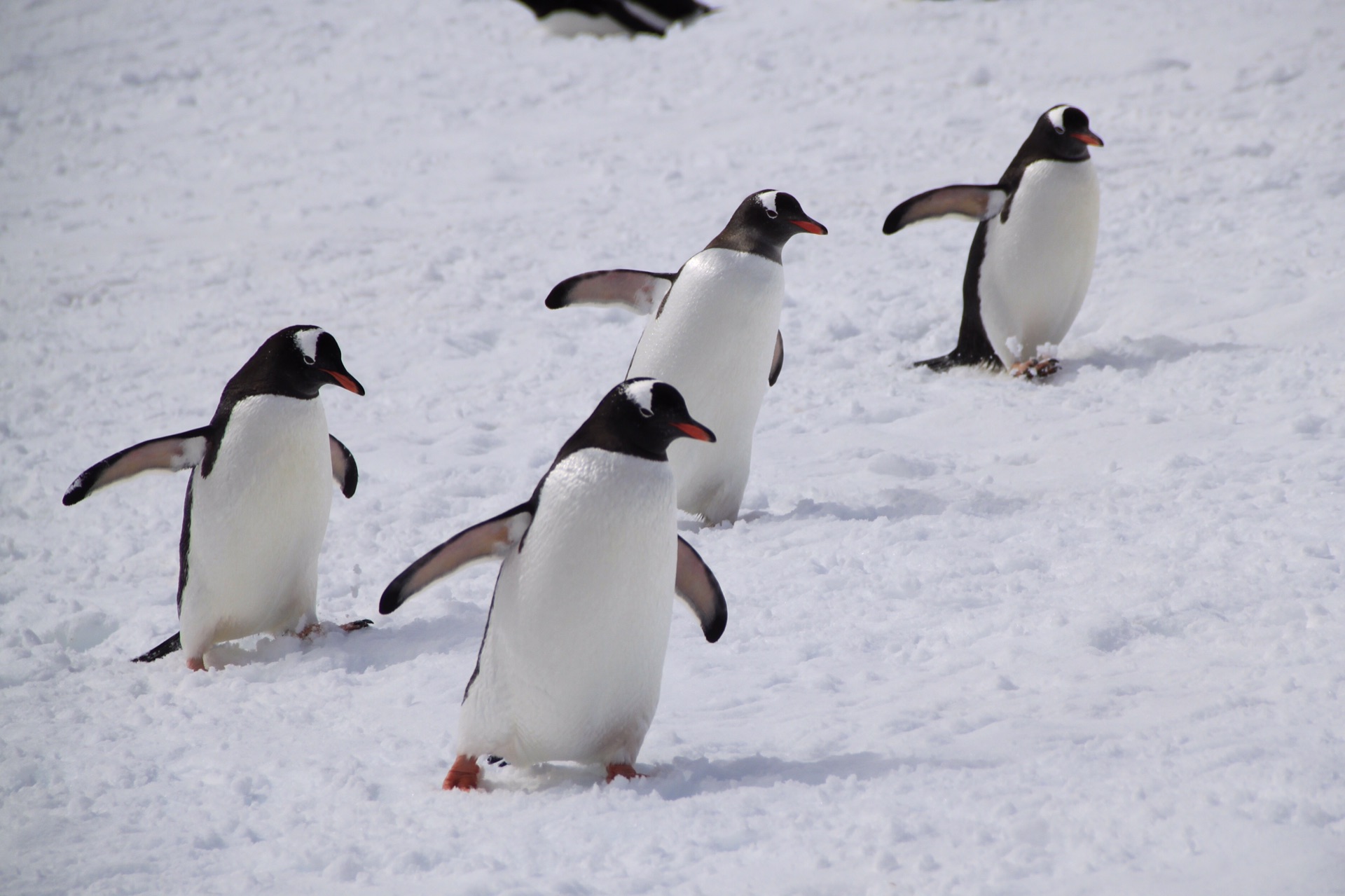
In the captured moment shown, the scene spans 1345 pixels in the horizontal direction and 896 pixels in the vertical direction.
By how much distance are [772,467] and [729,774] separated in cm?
219

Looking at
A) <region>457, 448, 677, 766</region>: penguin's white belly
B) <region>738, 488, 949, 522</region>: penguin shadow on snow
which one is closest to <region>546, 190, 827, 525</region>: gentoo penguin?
<region>738, 488, 949, 522</region>: penguin shadow on snow

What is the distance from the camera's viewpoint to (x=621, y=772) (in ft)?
7.91

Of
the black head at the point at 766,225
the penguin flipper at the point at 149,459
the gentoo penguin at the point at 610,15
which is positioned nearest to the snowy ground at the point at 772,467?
the penguin flipper at the point at 149,459

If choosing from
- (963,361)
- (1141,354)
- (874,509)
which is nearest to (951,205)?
(963,361)

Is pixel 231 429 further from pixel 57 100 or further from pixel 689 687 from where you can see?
pixel 57 100

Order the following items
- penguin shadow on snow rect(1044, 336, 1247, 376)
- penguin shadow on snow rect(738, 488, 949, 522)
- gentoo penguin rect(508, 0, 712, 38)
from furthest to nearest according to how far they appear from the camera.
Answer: gentoo penguin rect(508, 0, 712, 38), penguin shadow on snow rect(1044, 336, 1247, 376), penguin shadow on snow rect(738, 488, 949, 522)

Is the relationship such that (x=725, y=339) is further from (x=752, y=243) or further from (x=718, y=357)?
(x=752, y=243)

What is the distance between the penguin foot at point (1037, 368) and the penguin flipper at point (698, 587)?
273cm

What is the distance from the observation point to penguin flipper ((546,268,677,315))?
4.16 m

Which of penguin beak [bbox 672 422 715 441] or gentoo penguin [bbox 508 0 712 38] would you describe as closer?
penguin beak [bbox 672 422 715 441]

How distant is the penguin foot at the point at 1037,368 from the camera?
501cm

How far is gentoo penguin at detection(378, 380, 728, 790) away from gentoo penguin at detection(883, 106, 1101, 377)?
2.85 m

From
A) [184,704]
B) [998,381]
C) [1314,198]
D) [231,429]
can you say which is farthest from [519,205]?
[184,704]

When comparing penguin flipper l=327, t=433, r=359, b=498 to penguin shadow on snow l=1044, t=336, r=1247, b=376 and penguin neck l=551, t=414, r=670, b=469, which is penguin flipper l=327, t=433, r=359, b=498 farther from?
penguin shadow on snow l=1044, t=336, r=1247, b=376
